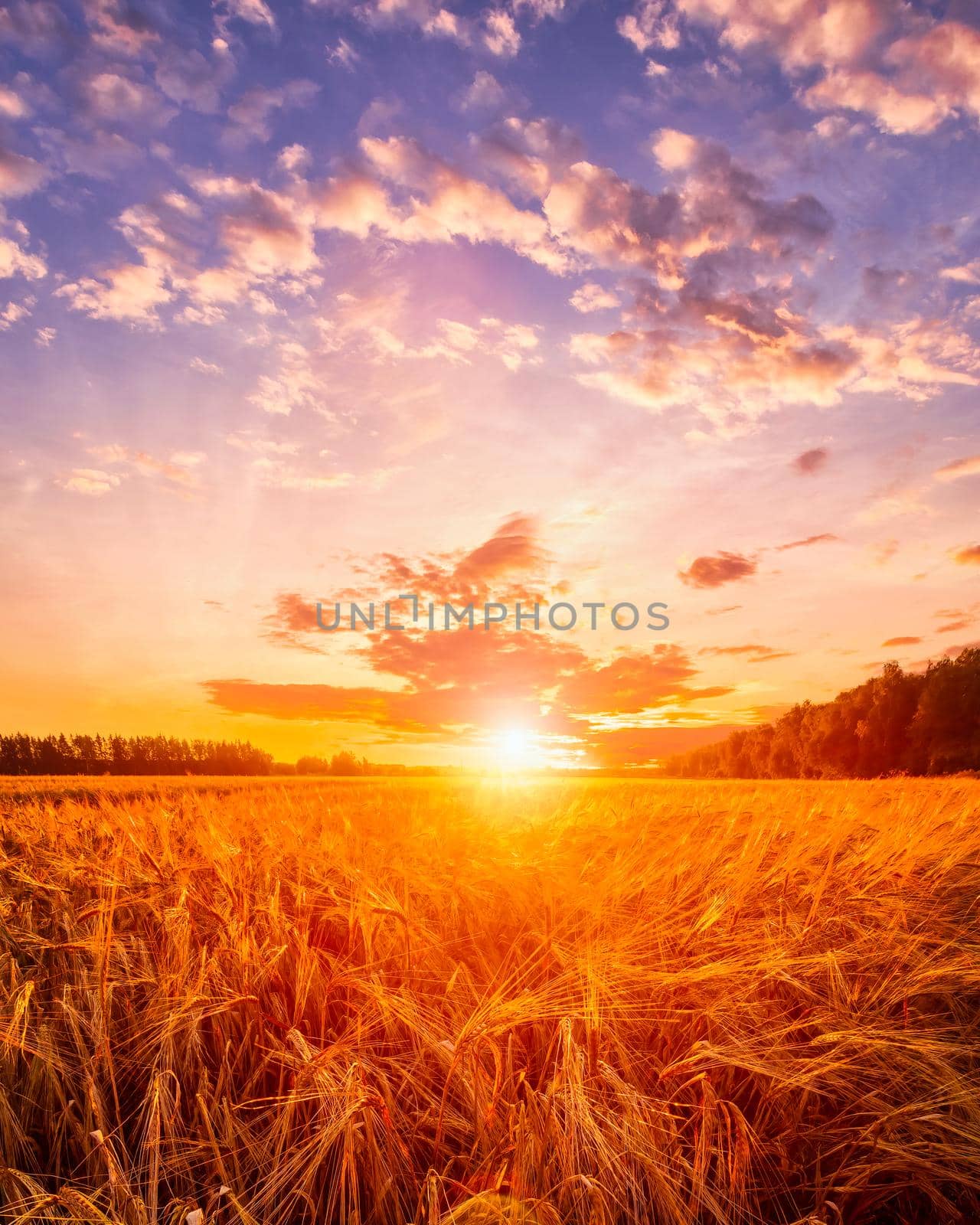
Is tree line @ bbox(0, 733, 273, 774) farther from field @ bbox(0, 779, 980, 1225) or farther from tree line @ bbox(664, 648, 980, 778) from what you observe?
field @ bbox(0, 779, 980, 1225)

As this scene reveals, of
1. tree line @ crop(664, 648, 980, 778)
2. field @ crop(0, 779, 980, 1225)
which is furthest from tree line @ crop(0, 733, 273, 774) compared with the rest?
field @ crop(0, 779, 980, 1225)

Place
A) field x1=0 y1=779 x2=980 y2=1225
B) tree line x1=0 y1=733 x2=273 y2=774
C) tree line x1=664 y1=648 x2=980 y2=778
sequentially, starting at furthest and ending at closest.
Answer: tree line x1=0 y1=733 x2=273 y2=774, tree line x1=664 y1=648 x2=980 y2=778, field x1=0 y1=779 x2=980 y2=1225

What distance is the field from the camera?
5.94 feet

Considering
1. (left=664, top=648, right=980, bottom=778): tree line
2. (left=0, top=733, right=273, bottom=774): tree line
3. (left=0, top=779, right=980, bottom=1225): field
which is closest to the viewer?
(left=0, top=779, right=980, bottom=1225): field

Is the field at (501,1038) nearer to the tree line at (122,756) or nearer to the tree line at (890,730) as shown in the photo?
the tree line at (890,730)

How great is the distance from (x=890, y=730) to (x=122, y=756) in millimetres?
94991

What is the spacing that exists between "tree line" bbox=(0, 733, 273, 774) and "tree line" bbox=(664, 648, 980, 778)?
60.8 meters

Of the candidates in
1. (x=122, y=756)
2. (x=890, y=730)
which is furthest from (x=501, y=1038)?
(x=122, y=756)

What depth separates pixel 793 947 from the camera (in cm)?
286

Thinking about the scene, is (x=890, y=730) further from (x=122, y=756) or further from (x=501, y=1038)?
(x=122, y=756)

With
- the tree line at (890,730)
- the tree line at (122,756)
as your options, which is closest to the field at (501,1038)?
the tree line at (890,730)

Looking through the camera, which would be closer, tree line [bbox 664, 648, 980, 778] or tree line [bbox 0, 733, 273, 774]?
tree line [bbox 664, 648, 980, 778]

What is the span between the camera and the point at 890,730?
185ft

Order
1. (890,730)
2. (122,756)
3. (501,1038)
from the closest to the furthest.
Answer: (501,1038)
(890,730)
(122,756)
